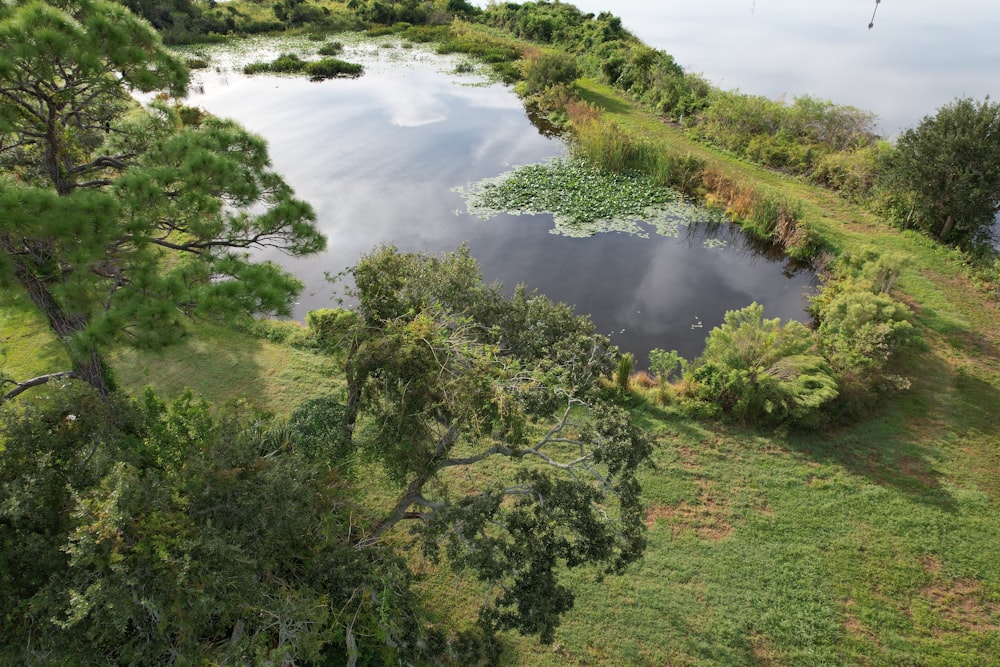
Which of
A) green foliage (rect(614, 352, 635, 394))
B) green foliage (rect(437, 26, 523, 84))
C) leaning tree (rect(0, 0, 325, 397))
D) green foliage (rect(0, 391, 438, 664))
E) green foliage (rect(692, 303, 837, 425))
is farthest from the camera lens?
green foliage (rect(437, 26, 523, 84))

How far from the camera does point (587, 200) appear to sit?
18.5 metres

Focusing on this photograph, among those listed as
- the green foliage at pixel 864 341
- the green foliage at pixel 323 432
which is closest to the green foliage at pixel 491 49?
the green foliage at pixel 864 341

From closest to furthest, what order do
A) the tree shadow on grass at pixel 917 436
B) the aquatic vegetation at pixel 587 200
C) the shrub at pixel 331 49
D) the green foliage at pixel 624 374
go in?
the tree shadow on grass at pixel 917 436 → the green foliage at pixel 624 374 → the aquatic vegetation at pixel 587 200 → the shrub at pixel 331 49

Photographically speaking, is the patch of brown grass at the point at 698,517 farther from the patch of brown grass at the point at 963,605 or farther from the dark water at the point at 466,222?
the dark water at the point at 466,222

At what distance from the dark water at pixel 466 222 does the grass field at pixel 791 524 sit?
314 cm

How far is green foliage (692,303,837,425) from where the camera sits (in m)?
9.78

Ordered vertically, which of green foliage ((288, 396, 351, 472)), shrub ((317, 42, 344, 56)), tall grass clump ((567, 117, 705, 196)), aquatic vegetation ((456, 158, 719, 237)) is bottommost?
green foliage ((288, 396, 351, 472))

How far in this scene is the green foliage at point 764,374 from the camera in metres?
9.78

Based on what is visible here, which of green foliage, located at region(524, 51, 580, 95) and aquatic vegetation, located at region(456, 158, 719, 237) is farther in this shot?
green foliage, located at region(524, 51, 580, 95)

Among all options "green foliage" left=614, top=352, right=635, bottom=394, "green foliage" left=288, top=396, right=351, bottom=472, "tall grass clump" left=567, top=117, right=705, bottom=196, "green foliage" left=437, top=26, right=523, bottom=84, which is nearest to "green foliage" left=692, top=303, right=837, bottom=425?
"green foliage" left=614, top=352, right=635, bottom=394

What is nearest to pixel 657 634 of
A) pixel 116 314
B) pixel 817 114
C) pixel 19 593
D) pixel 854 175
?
pixel 19 593

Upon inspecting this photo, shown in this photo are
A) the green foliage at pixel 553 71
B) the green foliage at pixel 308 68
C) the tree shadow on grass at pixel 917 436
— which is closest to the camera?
the tree shadow on grass at pixel 917 436

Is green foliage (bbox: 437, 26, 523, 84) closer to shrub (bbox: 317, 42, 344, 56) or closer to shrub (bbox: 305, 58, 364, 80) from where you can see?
shrub (bbox: 317, 42, 344, 56)

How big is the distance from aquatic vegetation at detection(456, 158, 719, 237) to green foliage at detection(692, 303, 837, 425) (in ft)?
23.7
